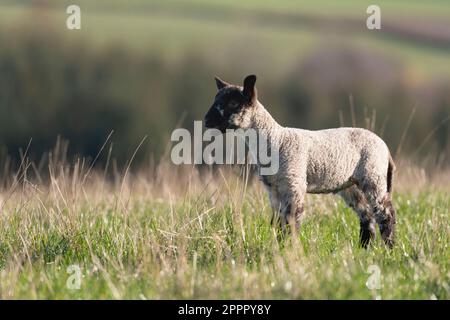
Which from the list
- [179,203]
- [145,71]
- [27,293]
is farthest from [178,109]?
[27,293]

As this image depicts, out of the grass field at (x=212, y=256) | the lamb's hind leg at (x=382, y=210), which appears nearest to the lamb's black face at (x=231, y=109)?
the grass field at (x=212, y=256)

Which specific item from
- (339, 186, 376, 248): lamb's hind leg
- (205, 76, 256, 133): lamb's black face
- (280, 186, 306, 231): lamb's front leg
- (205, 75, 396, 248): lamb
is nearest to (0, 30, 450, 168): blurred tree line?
(339, 186, 376, 248): lamb's hind leg

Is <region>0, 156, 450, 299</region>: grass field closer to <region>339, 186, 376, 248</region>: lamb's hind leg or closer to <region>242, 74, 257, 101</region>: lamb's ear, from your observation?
<region>339, 186, 376, 248</region>: lamb's hind leg

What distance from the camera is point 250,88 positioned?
7191mm

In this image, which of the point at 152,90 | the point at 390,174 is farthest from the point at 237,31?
the point at 390,174

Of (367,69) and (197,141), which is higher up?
(197,141)

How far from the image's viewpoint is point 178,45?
157ft

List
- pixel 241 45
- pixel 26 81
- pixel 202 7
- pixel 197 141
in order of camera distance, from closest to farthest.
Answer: pixel 197 141, pixel 26 81, pixel 241 45, pixel 202 7

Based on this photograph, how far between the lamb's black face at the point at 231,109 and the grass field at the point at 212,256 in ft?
1.67

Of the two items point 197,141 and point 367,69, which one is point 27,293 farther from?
point 367,69

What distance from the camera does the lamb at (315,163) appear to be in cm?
719

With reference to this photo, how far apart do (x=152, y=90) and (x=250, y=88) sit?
125 ft
